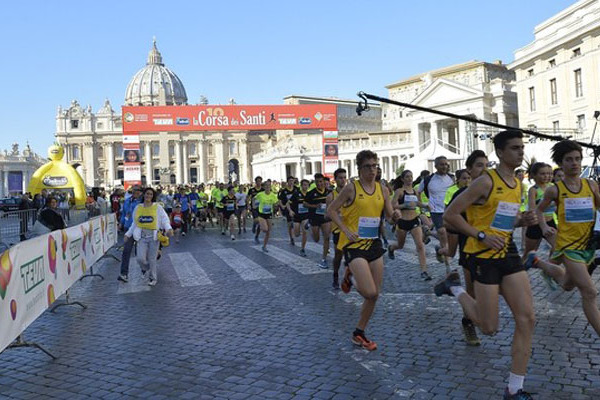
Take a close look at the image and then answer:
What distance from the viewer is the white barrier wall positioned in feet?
15.5

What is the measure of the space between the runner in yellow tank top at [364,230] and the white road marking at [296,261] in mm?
4266

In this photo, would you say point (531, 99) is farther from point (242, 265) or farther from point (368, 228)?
point (368, 228)

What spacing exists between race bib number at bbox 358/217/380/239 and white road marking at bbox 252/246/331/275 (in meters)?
4.32

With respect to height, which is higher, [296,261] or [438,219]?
[438,219]

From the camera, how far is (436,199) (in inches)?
348

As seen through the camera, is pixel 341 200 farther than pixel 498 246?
Yes

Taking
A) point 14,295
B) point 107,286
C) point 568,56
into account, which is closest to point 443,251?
point 14,295

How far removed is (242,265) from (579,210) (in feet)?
23.6

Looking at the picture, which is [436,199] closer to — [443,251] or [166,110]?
[443,251]

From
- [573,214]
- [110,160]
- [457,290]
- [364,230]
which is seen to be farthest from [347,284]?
[110,160]

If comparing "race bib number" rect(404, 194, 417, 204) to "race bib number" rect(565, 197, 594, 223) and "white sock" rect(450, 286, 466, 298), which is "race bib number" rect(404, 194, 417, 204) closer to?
"race bib number" rect(565, 197, 594, 223)

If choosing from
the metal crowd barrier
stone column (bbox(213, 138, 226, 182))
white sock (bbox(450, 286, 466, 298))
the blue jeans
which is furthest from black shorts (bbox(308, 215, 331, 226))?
stone column (bbox(213, 138, 226, 182))

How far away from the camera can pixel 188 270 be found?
10.7 metres

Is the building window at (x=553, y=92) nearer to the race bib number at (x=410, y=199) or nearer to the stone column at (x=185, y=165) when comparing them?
the race bib number at (x=410, y=199)
